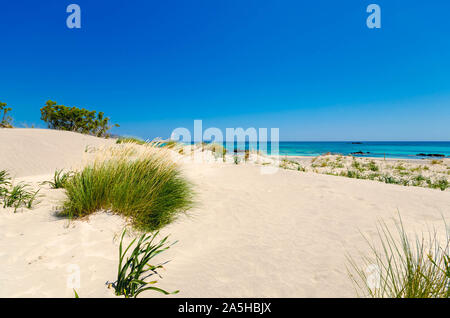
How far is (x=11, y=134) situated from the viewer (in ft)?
28.0

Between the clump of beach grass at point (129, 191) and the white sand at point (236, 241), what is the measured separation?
0.20 metres

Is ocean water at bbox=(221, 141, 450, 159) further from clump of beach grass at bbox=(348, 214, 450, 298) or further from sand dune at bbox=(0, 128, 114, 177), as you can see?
clump of beach grass at bbox=(348, 214, 450, 298)

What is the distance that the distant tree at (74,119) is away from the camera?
630 inches

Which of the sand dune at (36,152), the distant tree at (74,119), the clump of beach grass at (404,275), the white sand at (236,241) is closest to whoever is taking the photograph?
the clump of beach grass at (404,275)

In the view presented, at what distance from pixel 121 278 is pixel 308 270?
1.86 meters

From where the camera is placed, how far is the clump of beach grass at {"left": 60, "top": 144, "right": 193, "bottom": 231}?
3.14m

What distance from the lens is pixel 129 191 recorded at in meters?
3.29

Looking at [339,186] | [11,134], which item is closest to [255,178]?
[339,186]

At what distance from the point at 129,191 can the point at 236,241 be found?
1834 mm

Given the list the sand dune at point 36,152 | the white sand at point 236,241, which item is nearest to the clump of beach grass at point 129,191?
the white sand at point 236,241

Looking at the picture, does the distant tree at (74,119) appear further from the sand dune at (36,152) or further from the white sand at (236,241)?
the white sand at (236,241)

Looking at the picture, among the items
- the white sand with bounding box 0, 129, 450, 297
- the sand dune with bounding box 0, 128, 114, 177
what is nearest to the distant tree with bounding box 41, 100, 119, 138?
the sand dune with bounding box 0, 128, 114, 177

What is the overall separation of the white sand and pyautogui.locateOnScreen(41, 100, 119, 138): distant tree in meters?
15.1
